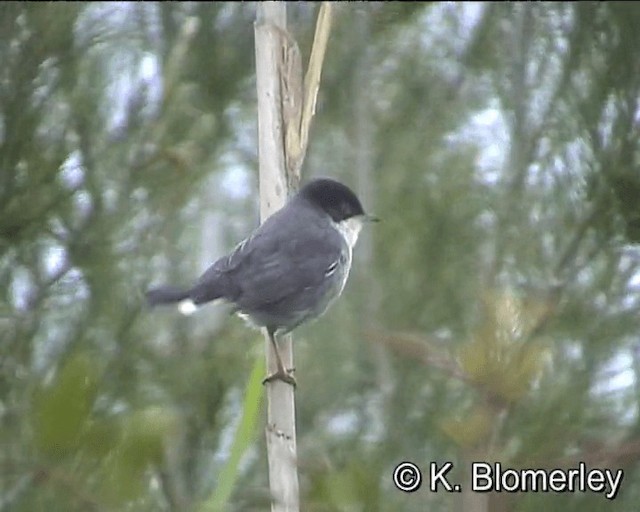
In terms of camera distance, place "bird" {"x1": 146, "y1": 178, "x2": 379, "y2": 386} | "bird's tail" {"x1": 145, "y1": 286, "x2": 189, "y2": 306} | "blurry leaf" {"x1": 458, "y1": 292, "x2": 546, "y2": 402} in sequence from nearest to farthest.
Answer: "blurry leaf" {"x1": 458, "y1": 292, "x2": 546, "y2": 402}
"bird's tail" {"x1": 145, "y1": 286, "x2": 189, "y2": 306}
"bird" {"x1": 146, "y1": 178, "x2": 379, "y2": 386}

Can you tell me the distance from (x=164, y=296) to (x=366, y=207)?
938mm

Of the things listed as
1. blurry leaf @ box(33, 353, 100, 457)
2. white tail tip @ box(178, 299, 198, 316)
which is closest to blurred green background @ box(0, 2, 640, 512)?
white tail tip @ box(178, 299, 198, 316)

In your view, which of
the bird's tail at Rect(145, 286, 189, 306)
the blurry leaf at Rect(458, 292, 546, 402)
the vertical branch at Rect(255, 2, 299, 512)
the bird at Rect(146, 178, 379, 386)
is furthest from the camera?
the bird at Rect(146, 178, 379, 386)

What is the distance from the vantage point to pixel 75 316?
211 centimetres

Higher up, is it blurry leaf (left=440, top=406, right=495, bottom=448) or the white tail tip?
the white tail tip

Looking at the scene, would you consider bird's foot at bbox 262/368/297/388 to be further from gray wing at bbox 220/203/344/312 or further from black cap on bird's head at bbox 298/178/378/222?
black cap on bird's head at bbox 298/178/378/222

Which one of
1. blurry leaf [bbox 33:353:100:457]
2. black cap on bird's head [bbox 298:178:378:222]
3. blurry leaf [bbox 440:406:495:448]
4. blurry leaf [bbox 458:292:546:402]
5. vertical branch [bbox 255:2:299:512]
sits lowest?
blurry leaf [bbox 33:353:100:457]

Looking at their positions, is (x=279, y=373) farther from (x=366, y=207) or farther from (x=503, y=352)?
(x=366, y=207)

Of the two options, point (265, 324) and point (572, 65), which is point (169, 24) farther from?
point (265, 324)

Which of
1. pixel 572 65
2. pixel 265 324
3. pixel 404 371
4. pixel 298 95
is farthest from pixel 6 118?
pixel 572 65

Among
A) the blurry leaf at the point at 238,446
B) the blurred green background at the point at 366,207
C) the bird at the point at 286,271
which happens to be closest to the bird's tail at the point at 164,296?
the bird at the point at 286,271

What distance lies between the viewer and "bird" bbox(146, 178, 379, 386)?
5.85ft

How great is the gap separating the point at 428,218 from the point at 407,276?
6.3 inches

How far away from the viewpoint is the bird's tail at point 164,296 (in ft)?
5.32
